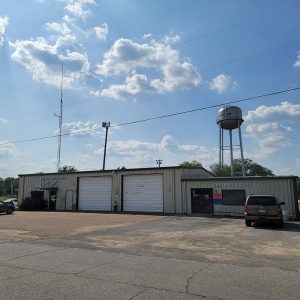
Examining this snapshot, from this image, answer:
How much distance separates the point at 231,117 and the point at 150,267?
38.9 meters

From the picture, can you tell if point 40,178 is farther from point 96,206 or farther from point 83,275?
point 83,275

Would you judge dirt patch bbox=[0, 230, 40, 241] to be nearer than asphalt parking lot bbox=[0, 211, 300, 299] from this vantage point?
No

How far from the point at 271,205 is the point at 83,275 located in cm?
1417

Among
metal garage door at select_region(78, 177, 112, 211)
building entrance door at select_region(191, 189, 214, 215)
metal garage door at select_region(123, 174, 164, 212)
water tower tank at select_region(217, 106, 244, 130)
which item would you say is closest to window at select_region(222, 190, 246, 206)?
building entrance door at select_region(191, 189, 214, 215)

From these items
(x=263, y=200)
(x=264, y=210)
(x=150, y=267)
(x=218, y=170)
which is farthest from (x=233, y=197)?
(x=218, y=170)

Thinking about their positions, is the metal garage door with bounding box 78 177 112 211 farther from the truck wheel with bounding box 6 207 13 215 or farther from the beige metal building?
the truck wheel with bounding box 6 207 13 215

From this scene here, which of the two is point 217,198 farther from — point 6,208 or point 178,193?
point 6,208

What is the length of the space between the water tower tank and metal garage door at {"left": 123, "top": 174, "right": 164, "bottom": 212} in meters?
15.7

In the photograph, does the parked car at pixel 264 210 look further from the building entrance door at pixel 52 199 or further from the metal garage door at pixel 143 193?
the building entrance door at pixel 52 199

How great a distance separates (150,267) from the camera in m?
9.25

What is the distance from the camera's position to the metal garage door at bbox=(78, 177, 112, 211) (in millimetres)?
38531

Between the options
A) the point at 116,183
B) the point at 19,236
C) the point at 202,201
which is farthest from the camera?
the point at 116,183

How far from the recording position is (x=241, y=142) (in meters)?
47.9

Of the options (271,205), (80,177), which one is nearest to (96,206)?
(80,177)
